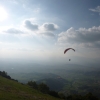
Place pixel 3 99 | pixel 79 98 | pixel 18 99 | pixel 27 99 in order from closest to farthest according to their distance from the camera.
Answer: pixel 3 99 → pixel 18 99 → pixel 27 99 → pixel 79 98

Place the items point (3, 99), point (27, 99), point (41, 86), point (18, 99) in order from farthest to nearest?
point (41, 86) → point (27, 99) → point (18, 99) → point (3, 99)

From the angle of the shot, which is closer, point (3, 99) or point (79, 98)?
point (3, 99)

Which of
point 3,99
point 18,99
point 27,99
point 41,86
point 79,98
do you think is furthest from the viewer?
point 41,86

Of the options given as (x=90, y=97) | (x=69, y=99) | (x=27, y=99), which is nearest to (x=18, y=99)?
(x=27, y=99)

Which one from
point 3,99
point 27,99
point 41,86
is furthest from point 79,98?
point 3,99

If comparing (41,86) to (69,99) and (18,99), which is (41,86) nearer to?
(69,99)

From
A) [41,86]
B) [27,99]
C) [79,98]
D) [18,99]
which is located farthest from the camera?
[41,86]

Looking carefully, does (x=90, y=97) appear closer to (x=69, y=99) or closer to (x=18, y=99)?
(x=69, y=99)

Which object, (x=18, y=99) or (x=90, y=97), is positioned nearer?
(x=18, y=99)
